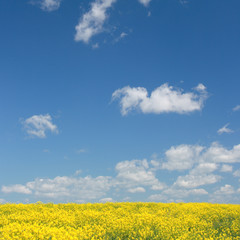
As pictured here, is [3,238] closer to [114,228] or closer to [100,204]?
[114,228]

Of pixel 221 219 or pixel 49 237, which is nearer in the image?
pixel 49 237

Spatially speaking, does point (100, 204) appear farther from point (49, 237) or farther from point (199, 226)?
point (49, 237)

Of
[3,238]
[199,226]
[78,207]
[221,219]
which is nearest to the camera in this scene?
[3,238]

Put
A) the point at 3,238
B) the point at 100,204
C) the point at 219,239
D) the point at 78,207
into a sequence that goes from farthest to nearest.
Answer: the point at 100,204 < the point at 78,207 < the point at 219,239 < the point at 3,238

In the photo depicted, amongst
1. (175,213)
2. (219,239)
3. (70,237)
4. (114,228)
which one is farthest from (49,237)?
(175,213)

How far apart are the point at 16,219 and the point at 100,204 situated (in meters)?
11.0

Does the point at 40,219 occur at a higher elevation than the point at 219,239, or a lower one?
higher

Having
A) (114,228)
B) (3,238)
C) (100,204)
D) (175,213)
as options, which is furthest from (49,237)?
(100,204)

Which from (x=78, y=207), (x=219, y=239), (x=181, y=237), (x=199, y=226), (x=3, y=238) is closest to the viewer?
(x=3, y=238)

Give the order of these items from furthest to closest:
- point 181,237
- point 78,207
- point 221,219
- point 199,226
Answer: point 78,207 → point 221,219 → point 199,226 → point 181,237

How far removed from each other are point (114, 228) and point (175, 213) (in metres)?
8.79

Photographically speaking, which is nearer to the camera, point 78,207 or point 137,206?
point 78,207

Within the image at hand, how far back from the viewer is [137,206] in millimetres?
25219

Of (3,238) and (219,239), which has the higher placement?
(3,238)
